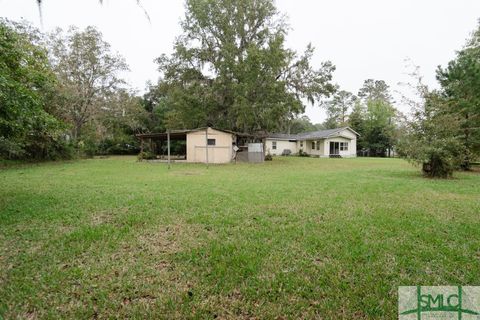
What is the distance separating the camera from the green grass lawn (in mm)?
2254

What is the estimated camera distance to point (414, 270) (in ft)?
9.04

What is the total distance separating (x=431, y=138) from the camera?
10195 mm

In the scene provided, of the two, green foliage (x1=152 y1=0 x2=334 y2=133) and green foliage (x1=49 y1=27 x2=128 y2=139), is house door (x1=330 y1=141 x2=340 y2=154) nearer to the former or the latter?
green foliage (x1=152 y1=0 x2=334 y2=133)

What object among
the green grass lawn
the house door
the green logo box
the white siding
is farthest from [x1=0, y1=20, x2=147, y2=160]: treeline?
the house door

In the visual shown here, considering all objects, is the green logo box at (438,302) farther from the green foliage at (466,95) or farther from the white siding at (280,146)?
the white siding at (280,146)

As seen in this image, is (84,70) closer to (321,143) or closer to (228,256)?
(228,256)

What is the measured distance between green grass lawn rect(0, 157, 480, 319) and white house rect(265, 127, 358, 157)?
22.4m

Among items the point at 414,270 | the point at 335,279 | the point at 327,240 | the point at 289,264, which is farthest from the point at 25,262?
the point at 414,270

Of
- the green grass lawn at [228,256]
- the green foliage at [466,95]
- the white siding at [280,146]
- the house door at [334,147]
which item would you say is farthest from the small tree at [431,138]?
the white siding at [280,146]

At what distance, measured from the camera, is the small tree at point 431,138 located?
9.84 metres

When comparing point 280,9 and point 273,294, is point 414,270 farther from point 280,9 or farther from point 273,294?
point 280,9

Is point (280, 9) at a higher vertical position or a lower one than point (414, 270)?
higher

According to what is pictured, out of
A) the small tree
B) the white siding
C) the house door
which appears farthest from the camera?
the white siding

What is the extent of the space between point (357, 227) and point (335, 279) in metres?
1.73
